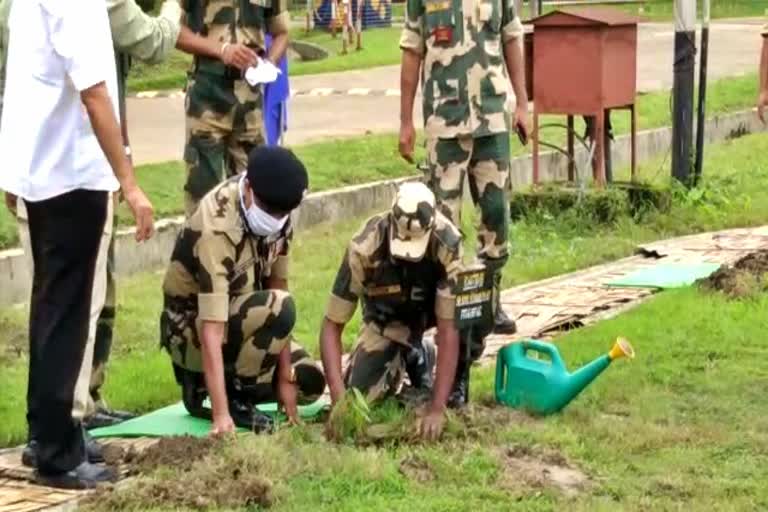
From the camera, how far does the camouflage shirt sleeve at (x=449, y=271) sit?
5.48 metres

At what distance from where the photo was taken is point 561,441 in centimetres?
534

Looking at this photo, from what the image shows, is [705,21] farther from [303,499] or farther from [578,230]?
[303,499]

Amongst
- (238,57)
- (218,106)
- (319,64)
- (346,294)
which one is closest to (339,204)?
(218,106)

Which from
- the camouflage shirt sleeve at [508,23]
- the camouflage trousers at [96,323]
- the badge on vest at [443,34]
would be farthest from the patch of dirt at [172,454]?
the camouflage shirt sleeve at [508,23]

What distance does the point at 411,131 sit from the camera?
6941 mm

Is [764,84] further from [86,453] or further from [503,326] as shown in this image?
[86,453]

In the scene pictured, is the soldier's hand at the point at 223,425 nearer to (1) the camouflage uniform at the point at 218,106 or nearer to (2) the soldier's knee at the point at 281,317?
(2) the soldier's knee at the point at 281,317

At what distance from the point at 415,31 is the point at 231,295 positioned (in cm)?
194

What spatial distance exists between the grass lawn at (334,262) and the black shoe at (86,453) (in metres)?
0.46

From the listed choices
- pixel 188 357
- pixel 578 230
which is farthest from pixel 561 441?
pixel 578 230

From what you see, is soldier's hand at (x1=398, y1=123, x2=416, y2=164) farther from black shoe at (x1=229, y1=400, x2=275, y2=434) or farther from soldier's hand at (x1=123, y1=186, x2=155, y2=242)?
→ soldier's hand at (x1=123, y1=186, x2=155, y2=242)

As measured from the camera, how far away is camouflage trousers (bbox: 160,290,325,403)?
5.49m

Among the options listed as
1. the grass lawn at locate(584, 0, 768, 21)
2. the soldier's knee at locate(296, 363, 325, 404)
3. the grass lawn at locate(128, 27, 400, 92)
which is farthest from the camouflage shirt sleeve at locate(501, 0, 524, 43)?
the grass lawn at locate(584, 0, 768, 21)

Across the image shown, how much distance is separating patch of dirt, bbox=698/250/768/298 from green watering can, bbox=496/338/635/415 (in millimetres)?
2103
